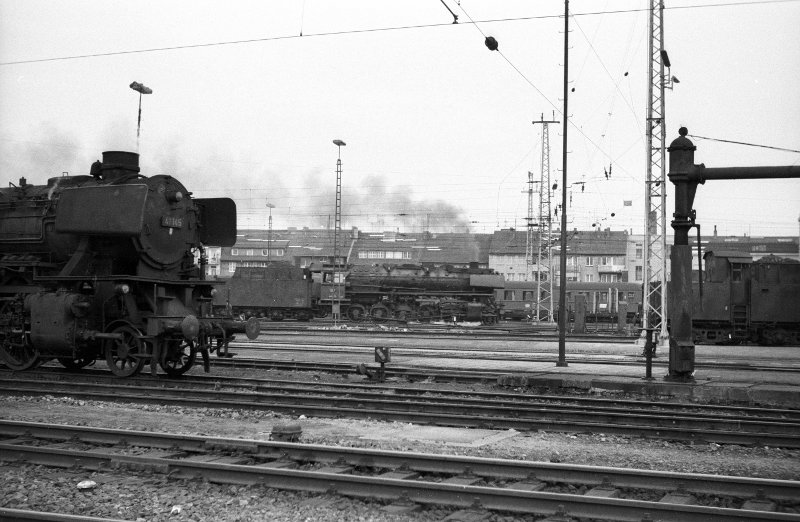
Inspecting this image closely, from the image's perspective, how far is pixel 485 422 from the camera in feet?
32.7

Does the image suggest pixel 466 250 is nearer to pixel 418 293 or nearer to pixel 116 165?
pixel 418 293

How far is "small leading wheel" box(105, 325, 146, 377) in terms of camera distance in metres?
13.8

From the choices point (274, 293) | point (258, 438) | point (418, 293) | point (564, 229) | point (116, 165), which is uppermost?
point (116, 165)

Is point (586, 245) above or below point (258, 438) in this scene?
above

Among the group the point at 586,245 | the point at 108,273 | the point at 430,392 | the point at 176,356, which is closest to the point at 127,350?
the point at 176,356

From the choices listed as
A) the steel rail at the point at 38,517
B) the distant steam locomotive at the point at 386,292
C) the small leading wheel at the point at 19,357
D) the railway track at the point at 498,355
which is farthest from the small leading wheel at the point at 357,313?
the steel rail at the point at 38,517

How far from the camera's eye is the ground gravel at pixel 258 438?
243 inches

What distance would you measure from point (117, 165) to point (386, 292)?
31506 mm

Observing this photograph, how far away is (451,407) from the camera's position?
36.3ft

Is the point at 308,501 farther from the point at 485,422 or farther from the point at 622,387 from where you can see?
the point at 622,387

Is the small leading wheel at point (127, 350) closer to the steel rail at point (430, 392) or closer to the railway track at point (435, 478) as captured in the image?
the steel rail at point (430, 392)

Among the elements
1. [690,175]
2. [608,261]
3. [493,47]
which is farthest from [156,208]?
[608,261]

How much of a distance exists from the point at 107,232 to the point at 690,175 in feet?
34.0

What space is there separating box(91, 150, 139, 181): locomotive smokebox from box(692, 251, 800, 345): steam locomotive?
20362 millimetres
